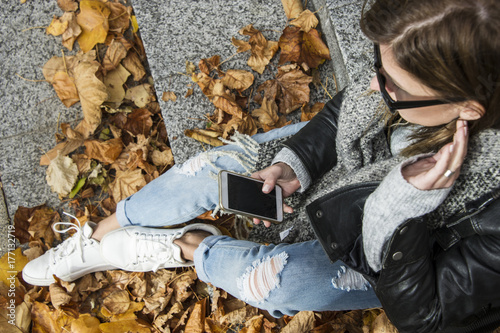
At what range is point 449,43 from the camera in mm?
971

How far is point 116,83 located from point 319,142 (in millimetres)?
1378

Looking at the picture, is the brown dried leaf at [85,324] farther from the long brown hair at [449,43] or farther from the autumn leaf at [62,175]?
the long brown hair at [449,43]

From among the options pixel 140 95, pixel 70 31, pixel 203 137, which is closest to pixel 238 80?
pixel 203 137

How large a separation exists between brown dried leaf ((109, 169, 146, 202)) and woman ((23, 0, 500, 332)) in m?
0.31

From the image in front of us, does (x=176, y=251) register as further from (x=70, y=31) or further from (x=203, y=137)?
(x=70, y=31)

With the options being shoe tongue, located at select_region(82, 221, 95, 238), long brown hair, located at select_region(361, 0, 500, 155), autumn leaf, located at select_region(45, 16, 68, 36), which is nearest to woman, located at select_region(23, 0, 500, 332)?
long brown hair, located at select_region(361, 0, 500, 155)

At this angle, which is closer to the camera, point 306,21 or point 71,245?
point 71,245

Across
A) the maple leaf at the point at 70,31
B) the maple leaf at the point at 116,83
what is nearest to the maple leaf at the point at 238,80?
the maple leaf at the point at 116,83

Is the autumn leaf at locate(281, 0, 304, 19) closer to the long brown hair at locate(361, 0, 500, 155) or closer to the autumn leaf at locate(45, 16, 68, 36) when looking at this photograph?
the long brown hair at locate(361, 0, 500, 155)

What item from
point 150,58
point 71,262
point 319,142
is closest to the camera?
point 319,142

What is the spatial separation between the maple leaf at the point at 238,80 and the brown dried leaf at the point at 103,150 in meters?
0.74

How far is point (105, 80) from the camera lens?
2371 mm

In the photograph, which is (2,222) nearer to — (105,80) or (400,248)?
(105,80)

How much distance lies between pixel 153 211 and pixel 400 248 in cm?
115
